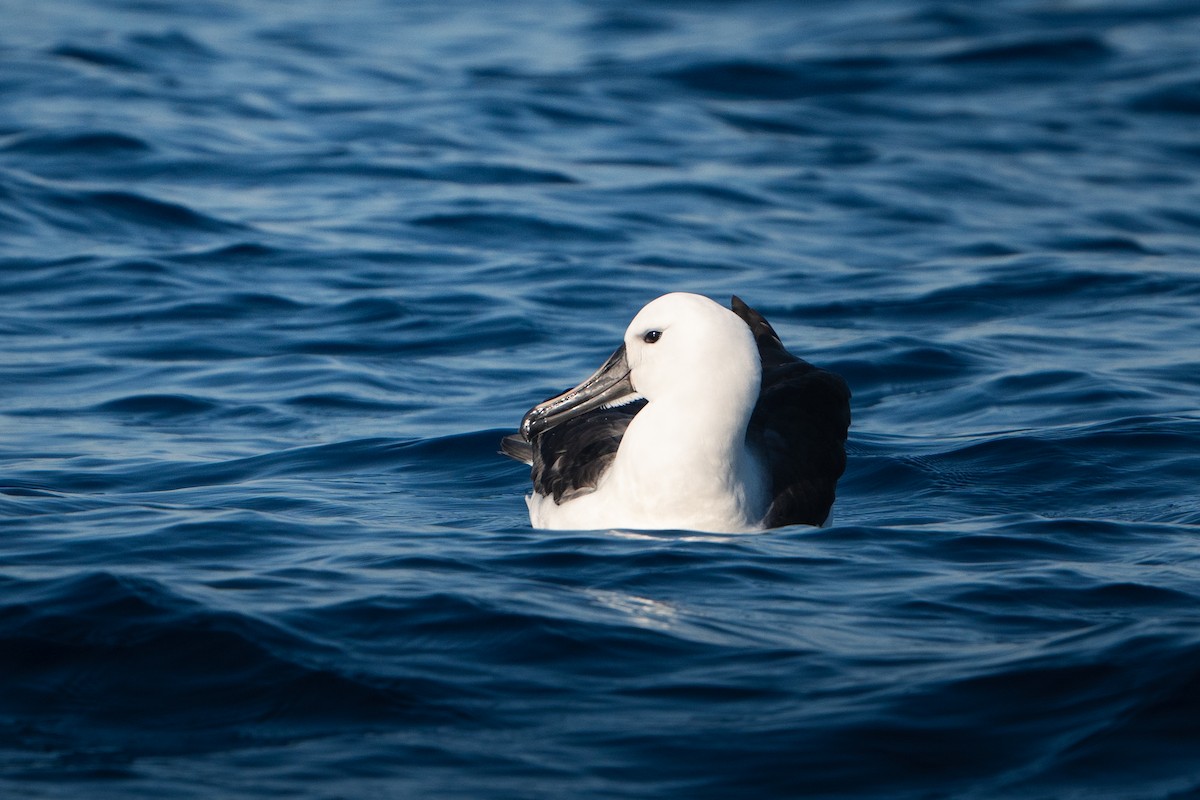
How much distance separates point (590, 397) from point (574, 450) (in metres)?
0.25

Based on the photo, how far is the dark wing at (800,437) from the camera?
7.12m

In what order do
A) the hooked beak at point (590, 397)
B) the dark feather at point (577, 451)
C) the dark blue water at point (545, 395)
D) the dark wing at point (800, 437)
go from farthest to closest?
1. the hooked beak at point (590, 397)
2. the dark feather at point (577, 451)
3. the dark wing at point (800, 437)
4. the dark blue water at point (545, 395)

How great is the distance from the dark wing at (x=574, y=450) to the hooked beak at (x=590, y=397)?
0.11 meters

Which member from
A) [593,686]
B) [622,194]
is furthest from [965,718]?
[622,194]

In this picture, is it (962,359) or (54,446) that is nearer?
(54,446)

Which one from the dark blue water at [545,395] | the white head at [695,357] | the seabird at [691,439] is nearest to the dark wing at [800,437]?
the seabird at [691,439]

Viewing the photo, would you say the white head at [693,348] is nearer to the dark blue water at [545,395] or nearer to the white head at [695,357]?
the white head at [695,357]

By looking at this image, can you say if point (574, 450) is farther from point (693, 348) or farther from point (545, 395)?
point (545, 395)

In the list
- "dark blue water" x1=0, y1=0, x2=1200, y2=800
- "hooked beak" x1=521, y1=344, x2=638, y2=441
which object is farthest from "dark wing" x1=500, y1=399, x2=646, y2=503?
"dark blue water" x1=0, y1=0, x2=1200, y2=800

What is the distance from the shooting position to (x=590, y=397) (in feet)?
24.8

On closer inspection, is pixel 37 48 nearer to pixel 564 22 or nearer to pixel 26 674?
pixel 564 22

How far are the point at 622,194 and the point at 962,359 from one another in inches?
217

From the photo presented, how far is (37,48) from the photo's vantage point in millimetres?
19562

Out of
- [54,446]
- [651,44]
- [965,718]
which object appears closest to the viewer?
[965,718]
